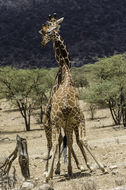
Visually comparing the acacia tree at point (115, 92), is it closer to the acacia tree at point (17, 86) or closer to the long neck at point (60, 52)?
the acacia tree at point (17, 86)

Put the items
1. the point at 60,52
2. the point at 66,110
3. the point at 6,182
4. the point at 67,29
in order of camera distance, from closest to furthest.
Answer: the point at 66,110
the point at 6,182
the point at 60,52
the point at 67,29

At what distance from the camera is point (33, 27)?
307ft

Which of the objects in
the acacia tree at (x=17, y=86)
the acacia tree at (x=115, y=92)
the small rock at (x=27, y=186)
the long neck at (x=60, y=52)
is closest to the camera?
the small rock at (x=27, y=186)

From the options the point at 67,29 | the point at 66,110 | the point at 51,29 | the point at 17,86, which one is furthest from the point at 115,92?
the point at 67,29

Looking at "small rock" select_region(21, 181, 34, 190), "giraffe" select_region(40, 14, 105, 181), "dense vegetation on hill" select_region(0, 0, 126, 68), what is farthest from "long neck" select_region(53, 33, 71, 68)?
"dense vegetation on hill" select_region(0, 0, 126, 68)

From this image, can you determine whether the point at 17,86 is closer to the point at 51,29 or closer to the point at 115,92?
the point at 115,92

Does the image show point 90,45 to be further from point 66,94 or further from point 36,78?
point 66,94

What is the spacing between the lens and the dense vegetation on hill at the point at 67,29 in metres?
85.8

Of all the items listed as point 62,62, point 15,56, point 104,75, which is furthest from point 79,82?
point 62,62

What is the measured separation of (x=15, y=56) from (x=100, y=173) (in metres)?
79.9

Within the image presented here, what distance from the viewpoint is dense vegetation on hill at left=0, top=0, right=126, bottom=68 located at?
85.8 m

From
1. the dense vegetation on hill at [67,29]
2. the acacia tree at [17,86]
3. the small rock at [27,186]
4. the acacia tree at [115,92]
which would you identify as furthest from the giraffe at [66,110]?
the dense vegetation on hill at [67,29]

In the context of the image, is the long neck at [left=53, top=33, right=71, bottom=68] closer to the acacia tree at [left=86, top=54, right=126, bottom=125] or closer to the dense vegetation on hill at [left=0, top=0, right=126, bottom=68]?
the acacia tree at [left=86, top=54, right=126, bottom=125]

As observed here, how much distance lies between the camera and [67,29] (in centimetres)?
9544
